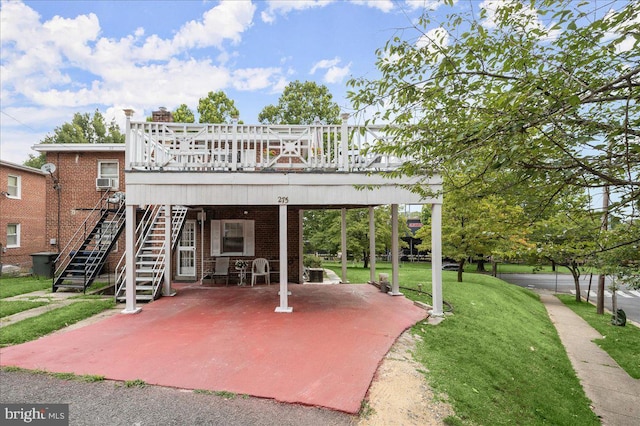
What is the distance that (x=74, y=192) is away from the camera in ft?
43.4

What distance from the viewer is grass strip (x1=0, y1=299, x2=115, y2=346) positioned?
209 inches

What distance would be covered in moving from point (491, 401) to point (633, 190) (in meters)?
3.10

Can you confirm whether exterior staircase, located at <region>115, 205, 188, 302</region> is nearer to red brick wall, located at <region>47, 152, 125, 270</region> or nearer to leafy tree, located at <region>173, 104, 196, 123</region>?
red brick wall, located at <region>47, 152, 125, 270</region>

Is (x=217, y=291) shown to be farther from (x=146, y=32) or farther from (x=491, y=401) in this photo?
(x=146, y=32)

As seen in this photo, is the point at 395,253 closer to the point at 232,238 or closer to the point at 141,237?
Answer: the point at 232,238

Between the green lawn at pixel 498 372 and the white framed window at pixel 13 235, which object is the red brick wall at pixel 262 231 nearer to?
the green lawn at pixel 498 372

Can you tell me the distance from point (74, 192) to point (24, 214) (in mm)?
6115

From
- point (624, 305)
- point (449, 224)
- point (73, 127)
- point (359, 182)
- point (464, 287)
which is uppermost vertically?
point (73, 127)

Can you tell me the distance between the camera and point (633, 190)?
2.97 metres

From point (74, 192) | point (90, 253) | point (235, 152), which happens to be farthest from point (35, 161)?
point (235, 152)

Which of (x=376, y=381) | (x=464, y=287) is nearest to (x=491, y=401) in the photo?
(x=376, y=381)

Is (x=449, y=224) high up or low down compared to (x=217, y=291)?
up

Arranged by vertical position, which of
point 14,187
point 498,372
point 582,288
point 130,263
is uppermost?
point 14,187

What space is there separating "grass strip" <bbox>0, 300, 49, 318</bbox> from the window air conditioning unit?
6.20 metres
